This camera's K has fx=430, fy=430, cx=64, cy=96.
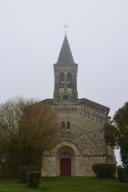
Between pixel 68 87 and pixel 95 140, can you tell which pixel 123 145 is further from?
pixel 68 87

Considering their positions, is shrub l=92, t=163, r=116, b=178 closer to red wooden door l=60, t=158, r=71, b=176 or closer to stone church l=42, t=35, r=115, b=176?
stone church l=42, t=35, r=115, b=176

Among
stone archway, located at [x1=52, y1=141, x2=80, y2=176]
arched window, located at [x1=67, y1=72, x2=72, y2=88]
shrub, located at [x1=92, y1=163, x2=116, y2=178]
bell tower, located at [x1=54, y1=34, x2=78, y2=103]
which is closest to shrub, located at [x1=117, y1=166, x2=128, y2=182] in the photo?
shrub, located at [x1=92, y1=163, x2=116, y2=178]

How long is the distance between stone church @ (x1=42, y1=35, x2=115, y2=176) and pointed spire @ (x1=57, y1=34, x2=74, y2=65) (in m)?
2.11

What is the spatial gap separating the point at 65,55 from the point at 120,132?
52.7 ft

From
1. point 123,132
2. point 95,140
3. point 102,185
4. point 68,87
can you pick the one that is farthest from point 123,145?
point 68,87

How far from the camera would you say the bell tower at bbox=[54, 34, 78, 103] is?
48.7 meters

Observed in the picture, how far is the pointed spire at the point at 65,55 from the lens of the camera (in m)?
50.7

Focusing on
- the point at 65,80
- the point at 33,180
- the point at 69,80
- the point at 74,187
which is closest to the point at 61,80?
the point at 65,80

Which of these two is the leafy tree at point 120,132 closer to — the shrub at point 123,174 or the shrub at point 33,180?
the shrub at point 123,174

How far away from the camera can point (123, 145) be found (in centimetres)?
3859

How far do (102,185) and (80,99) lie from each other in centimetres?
1601

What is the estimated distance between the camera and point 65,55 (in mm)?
51688

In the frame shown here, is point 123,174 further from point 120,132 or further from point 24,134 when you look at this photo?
point 24,134

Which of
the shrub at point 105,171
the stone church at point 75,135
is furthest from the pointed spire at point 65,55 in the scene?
the shrub at point 105,171
